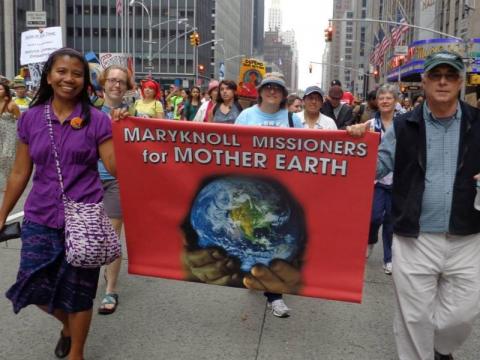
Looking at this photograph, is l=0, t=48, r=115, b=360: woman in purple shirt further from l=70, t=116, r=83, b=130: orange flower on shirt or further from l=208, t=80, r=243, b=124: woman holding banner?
l=208, t=80, r=243, b=124: woman holding banner

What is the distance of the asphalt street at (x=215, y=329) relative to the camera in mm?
3811

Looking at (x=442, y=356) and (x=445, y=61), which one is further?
(x=442, y=356)

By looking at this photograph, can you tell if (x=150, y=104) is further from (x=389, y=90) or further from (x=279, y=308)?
(x=279, y=308)

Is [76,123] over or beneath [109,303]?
over

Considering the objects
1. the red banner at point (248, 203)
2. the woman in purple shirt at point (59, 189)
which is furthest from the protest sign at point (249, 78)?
the woman in purple shirt at point (59, 189)

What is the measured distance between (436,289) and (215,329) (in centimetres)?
161

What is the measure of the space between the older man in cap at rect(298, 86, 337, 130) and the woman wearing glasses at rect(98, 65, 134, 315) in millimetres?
A: 1668

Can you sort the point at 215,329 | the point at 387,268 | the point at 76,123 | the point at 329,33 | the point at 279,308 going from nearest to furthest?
the point at 76,123 → the point at 215,329 → the point at 279,308 → the point at 387,268 → the point at 329,33

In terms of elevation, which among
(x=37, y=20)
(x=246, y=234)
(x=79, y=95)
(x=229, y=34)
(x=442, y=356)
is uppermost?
(x=229, y=34)

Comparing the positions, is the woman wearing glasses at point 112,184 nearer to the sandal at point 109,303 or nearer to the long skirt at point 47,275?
the sandal at point 109,303

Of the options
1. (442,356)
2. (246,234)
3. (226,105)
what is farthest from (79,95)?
(226,105)

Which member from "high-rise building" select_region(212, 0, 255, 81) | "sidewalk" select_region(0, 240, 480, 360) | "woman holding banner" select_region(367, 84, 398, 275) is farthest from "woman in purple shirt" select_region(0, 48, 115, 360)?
"high-rise building" select_region(212, 0, 255, 81)

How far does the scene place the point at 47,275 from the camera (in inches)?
130

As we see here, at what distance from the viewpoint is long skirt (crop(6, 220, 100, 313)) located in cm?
328
